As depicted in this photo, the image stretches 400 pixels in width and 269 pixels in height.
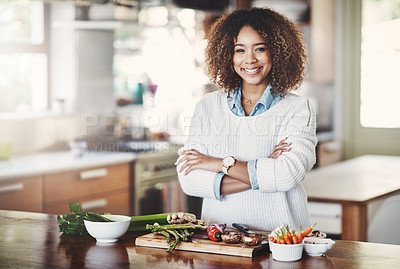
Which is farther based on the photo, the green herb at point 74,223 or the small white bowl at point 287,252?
the green herb at point 74,223

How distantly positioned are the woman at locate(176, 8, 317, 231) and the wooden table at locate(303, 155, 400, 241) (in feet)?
3.24

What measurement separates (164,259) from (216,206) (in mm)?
635

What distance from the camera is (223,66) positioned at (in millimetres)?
2707

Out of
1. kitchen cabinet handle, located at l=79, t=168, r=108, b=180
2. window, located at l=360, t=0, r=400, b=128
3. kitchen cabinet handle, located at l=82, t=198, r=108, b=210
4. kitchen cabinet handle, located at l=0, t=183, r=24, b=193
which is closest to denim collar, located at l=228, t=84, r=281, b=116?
kitchen cabinet handle, located at l=0, t=183, r=24, b=193

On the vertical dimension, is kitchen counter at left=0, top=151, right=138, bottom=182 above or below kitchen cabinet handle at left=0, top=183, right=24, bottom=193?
above

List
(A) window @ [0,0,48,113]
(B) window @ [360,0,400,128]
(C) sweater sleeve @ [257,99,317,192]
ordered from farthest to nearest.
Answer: (B) window @ [360,0,400,128]
(A) window @ [0,0,48,113]
(C) sweater sleeve @ [257,99,317,192]

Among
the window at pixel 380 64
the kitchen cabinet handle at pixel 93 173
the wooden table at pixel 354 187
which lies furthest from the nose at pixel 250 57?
the window at pixel 380 64

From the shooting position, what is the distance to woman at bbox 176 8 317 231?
7.98 feet

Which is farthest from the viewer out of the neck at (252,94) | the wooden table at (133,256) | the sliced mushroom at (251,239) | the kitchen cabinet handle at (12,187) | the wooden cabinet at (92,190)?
the wooden cabinet at (92,190)

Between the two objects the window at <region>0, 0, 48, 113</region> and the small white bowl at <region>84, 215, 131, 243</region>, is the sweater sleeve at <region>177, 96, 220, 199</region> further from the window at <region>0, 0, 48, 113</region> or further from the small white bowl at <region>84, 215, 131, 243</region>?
the window at <region>0, 0, 48, 113</region>

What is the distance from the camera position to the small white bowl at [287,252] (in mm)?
1908

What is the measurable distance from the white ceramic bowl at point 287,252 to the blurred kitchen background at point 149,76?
242 centimetres

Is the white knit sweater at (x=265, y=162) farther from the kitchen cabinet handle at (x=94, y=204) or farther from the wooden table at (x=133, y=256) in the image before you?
the kitchen cabinet handle at (x=94, y=204)

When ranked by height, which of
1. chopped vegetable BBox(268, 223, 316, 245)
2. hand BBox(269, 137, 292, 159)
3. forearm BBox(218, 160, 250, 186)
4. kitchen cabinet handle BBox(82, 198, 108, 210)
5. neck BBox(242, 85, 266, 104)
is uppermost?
neck BBox(242, 85, 266, 104)
